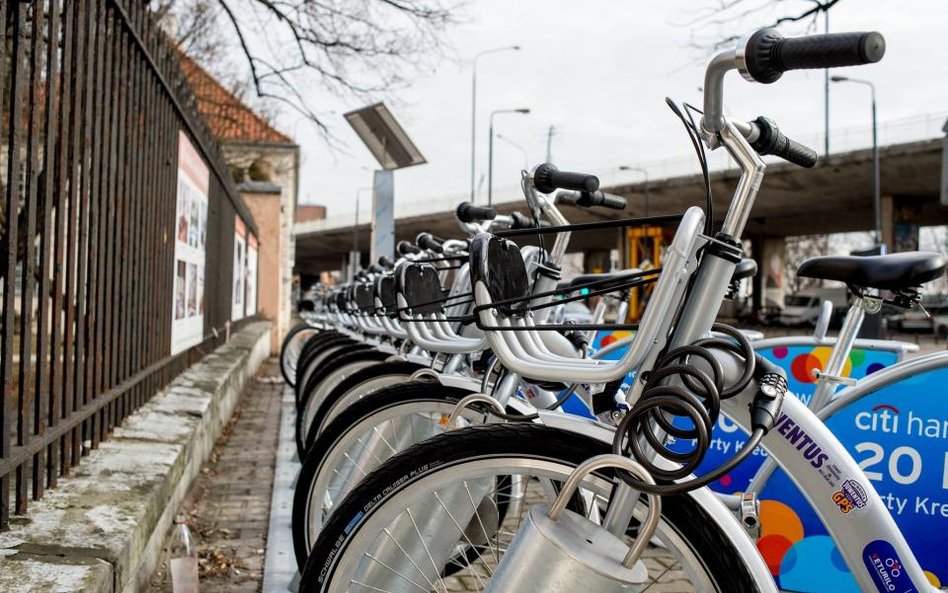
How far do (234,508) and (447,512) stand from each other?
10.2 feet

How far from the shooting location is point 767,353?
12.0ft

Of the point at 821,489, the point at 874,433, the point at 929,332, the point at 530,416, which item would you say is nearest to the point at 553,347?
the point at 530,416

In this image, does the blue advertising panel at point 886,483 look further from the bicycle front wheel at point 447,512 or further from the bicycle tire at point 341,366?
the bicycle tire at point 341,366

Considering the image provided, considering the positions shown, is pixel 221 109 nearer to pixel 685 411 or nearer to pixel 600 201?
pixel 600 201

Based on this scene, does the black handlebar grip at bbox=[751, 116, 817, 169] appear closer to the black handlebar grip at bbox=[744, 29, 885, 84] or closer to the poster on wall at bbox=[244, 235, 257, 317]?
the black handlebar grip at bbox=[744, 29, 885, 84]

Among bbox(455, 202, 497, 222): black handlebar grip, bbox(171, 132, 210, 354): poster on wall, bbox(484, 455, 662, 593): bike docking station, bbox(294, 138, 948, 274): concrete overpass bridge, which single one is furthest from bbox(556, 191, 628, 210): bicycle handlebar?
bbox(294, 138, 948, 274): concrete overpass bridge

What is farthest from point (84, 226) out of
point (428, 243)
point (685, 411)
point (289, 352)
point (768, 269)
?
point (768, 269)

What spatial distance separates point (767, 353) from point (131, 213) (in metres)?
2.82

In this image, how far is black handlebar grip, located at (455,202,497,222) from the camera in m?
3.41

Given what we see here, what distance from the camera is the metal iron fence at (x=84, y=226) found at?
2.65 meters

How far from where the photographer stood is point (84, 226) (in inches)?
136

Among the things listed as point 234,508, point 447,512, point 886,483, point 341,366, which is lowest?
point 234,508

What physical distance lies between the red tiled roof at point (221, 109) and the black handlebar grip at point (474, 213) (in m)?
11.7

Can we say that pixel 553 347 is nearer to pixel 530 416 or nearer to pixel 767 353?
pixel 530 416
